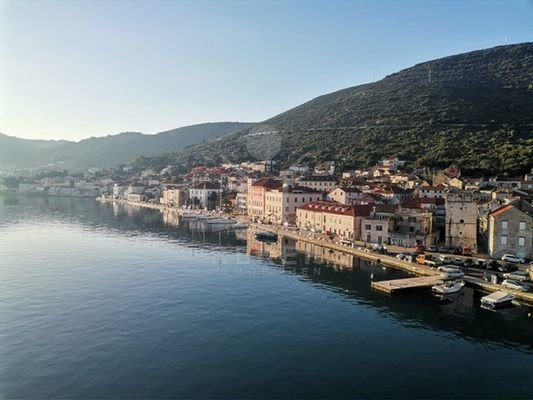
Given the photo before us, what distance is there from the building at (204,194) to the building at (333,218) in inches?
1536

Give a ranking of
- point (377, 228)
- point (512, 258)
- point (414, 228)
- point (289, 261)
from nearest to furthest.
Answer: point (512, 258), point (289, 261), point (414, 228), point (377, 228)

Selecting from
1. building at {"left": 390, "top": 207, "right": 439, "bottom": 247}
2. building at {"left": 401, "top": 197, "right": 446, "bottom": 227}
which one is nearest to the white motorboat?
building at {"left": 401, "top": 197, "right": 446, "bottom": 227}

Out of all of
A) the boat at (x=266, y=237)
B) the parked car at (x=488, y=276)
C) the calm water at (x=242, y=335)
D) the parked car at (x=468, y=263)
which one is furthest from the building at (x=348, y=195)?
the parked car at (x=488, y=276)

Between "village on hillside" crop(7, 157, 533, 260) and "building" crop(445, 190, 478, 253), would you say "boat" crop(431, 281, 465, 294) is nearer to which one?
"village on hillside" crop(7, 157, 533, 260)

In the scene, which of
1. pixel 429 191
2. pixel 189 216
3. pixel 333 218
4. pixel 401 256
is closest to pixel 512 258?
pixel 401 256

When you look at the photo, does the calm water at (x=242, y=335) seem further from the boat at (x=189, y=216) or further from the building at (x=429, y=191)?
the boat at (x=189, y=216)

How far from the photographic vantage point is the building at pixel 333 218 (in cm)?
4988

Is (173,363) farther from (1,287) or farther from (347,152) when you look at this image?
(347,152)

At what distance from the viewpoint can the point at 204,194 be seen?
100750 mm

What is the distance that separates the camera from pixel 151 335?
21906 millimetres

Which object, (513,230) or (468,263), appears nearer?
(468,263)

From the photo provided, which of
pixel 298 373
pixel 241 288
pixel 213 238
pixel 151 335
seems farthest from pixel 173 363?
pixel 213 238

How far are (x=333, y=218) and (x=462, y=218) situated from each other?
15.9 m

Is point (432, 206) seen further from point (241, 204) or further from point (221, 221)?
point (241, 204)
